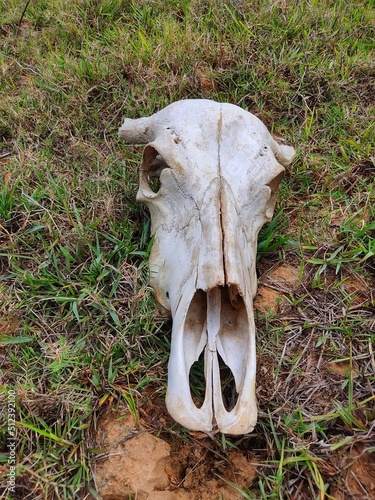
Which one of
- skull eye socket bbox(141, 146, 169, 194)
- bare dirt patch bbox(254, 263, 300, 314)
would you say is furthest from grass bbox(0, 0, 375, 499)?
skull eye socket bbox(141, 146, 169, 194)

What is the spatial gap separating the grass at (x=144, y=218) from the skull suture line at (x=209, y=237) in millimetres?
292

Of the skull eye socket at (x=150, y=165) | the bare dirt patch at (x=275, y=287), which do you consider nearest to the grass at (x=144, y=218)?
the bare dirt patch at (x=275, y=287)

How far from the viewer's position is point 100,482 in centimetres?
178

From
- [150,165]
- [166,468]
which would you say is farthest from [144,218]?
[166,468]

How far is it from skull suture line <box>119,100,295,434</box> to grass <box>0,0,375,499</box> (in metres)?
0.29

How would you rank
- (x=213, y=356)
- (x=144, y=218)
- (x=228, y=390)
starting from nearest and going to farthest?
1. (x=213, y=356)
2. (x=228, y=390)
3. (x=144, y=218)

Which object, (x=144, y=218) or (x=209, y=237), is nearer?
(x=209, y=237)

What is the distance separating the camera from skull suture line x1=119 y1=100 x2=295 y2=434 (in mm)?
1663

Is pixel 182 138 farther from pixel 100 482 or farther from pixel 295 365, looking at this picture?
pixel 100 482

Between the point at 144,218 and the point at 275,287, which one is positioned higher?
the point at 144,218

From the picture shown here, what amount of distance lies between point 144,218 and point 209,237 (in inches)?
33.6

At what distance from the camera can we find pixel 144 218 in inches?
104

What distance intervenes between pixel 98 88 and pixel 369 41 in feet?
6.95

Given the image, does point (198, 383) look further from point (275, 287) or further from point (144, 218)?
point (144, 218)
